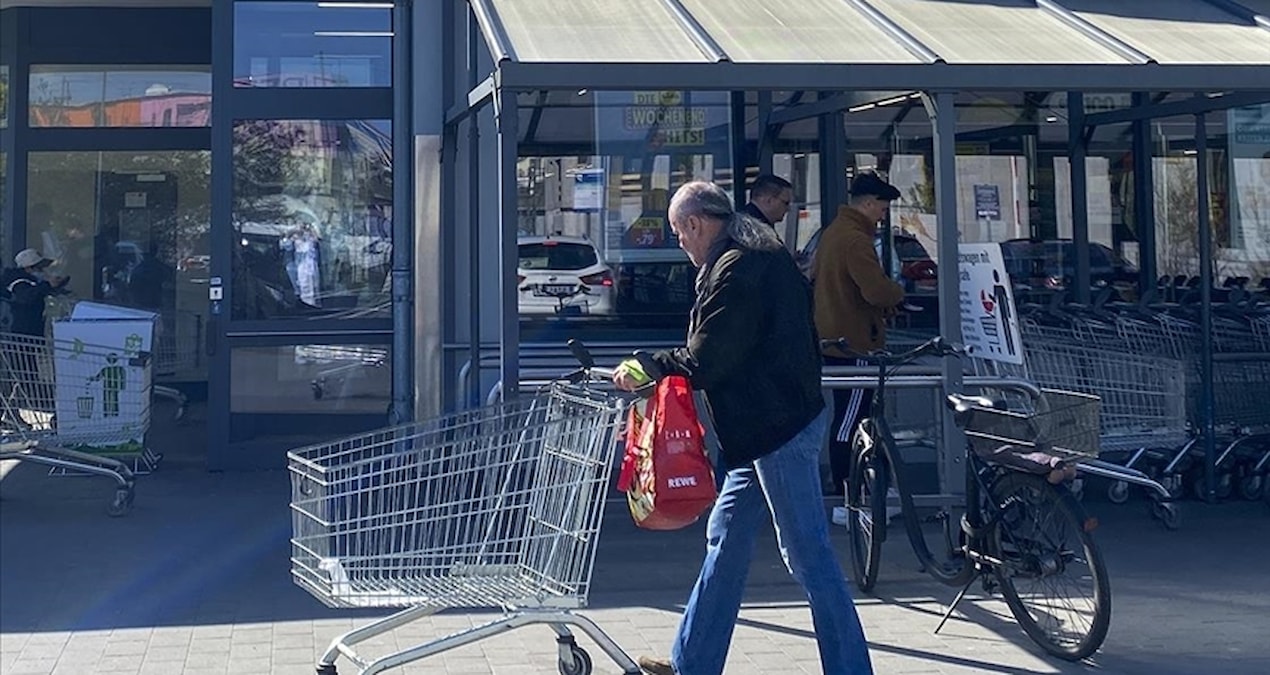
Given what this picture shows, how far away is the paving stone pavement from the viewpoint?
6281 mm

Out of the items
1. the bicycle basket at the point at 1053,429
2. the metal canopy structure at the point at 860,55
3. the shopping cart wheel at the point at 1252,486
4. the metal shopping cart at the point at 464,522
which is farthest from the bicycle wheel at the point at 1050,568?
the shopping cart wheel at the point at 1252,486

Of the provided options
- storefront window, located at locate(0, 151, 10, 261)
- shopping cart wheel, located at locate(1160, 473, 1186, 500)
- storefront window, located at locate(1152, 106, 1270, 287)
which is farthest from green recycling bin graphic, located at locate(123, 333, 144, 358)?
storefront window, located at locate(1152, 106, 1270, 287)

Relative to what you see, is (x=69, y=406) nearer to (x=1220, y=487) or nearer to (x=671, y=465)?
(x=671, y=465)

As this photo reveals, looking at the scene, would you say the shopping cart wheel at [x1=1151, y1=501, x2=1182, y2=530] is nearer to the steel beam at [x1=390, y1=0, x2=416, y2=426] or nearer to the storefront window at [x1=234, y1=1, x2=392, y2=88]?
the steel beam at [x1=390, y1=0, x2=416, y2=426]

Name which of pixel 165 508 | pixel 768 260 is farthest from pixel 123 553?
pixel 768 260

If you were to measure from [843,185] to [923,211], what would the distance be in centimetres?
70

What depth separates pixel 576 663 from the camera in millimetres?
5574

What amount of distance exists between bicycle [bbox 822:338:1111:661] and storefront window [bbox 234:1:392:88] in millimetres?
5338

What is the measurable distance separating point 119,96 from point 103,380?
16.5ft

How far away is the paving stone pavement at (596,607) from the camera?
628 cm

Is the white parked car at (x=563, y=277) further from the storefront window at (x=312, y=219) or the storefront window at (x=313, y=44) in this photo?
the storefront window at (x=313, y=44)

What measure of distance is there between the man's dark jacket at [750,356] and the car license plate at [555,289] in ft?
16.4

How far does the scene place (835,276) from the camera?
8.00m

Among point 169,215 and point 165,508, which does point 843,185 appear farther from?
point 169,215
